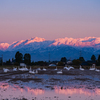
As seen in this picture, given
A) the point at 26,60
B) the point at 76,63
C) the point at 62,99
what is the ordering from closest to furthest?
the point at 62,99, the point at 76,63, the point at 26,60

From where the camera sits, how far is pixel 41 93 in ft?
65.2

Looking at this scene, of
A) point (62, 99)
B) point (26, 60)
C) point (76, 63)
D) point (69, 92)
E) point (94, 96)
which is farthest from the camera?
point (26, 60)

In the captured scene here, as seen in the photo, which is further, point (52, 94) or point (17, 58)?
point (17, 58)

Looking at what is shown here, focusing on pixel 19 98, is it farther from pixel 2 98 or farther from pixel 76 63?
pixel 76 63

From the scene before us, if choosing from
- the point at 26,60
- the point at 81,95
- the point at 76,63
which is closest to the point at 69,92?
the point at 81,95

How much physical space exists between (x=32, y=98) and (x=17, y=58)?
338 ft

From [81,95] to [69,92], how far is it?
5.51 ft

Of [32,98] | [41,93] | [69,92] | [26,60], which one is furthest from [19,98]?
[26,60]

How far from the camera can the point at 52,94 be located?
19.5 m

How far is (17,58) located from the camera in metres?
119

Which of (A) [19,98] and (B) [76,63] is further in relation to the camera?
(B) [76,63]

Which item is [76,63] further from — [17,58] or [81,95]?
[81,95]

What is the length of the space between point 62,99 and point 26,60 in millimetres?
102250

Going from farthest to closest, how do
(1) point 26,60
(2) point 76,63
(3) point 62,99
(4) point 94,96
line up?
(1) point 26,60 → (2) point 76,63 → (4) point 94,96 → (3) point 62,99
